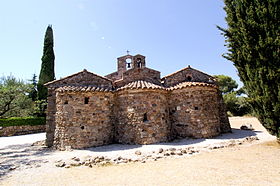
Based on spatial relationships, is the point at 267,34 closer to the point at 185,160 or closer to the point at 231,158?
the point at 231,158

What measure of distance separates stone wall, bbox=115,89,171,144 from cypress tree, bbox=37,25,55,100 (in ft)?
54.6

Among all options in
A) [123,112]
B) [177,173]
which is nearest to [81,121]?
[123,112]

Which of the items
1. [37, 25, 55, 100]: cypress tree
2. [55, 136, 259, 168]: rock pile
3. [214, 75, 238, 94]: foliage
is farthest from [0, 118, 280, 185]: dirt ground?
[214, 75, 238, 94]: foliage

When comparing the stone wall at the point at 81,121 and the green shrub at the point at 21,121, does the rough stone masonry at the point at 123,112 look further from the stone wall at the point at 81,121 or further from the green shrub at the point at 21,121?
the green shrub at the point at 21,121

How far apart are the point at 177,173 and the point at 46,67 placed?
2329 cm

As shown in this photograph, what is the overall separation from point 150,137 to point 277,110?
611 centimetres

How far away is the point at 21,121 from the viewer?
19.1 meters

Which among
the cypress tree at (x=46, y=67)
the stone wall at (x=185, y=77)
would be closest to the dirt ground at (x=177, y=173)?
the stone wall at (x=185, y=77)

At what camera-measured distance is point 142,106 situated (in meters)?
9.41

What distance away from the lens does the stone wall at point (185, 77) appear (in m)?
11.6

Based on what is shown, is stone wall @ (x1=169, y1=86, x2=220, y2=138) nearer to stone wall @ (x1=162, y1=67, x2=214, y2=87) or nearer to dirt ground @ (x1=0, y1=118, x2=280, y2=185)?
stone wall @ (x1=162, y1=67, x2=214, y2=87)

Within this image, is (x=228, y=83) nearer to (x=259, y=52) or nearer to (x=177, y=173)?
(x=259, y=52)

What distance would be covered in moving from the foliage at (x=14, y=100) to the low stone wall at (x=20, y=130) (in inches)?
77.4

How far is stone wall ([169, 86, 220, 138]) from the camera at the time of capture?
9.63m
